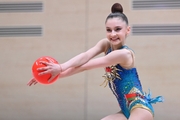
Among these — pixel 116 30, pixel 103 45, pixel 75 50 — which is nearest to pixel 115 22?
pixel 116 30

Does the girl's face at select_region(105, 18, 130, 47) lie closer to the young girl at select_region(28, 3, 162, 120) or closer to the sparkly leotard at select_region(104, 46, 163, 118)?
the young girl at select_region(28, 3, 162, 120)

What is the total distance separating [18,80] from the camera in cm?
602

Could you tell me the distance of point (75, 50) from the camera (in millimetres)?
5852

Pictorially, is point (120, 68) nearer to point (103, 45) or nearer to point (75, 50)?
point (103, 45)

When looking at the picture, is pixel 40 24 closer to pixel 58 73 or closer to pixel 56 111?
pixel 56 111

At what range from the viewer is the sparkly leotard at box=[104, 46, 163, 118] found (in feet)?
9.66

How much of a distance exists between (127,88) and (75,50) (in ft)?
9.81

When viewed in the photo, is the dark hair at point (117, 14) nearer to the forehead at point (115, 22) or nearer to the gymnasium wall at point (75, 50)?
the forehead at point (115, 22)

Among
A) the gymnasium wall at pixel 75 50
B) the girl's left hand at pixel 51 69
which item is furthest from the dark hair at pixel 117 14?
the gymnasium wall at pixel 75 50

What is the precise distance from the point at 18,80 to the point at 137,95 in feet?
11.8

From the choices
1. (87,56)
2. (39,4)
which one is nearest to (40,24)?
(39,4)

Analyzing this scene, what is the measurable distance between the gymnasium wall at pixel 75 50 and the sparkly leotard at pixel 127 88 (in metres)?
2.72

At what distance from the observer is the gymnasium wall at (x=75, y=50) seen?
224 inches

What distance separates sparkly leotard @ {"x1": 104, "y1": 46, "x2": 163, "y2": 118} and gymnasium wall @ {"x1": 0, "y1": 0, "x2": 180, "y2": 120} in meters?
2.72
